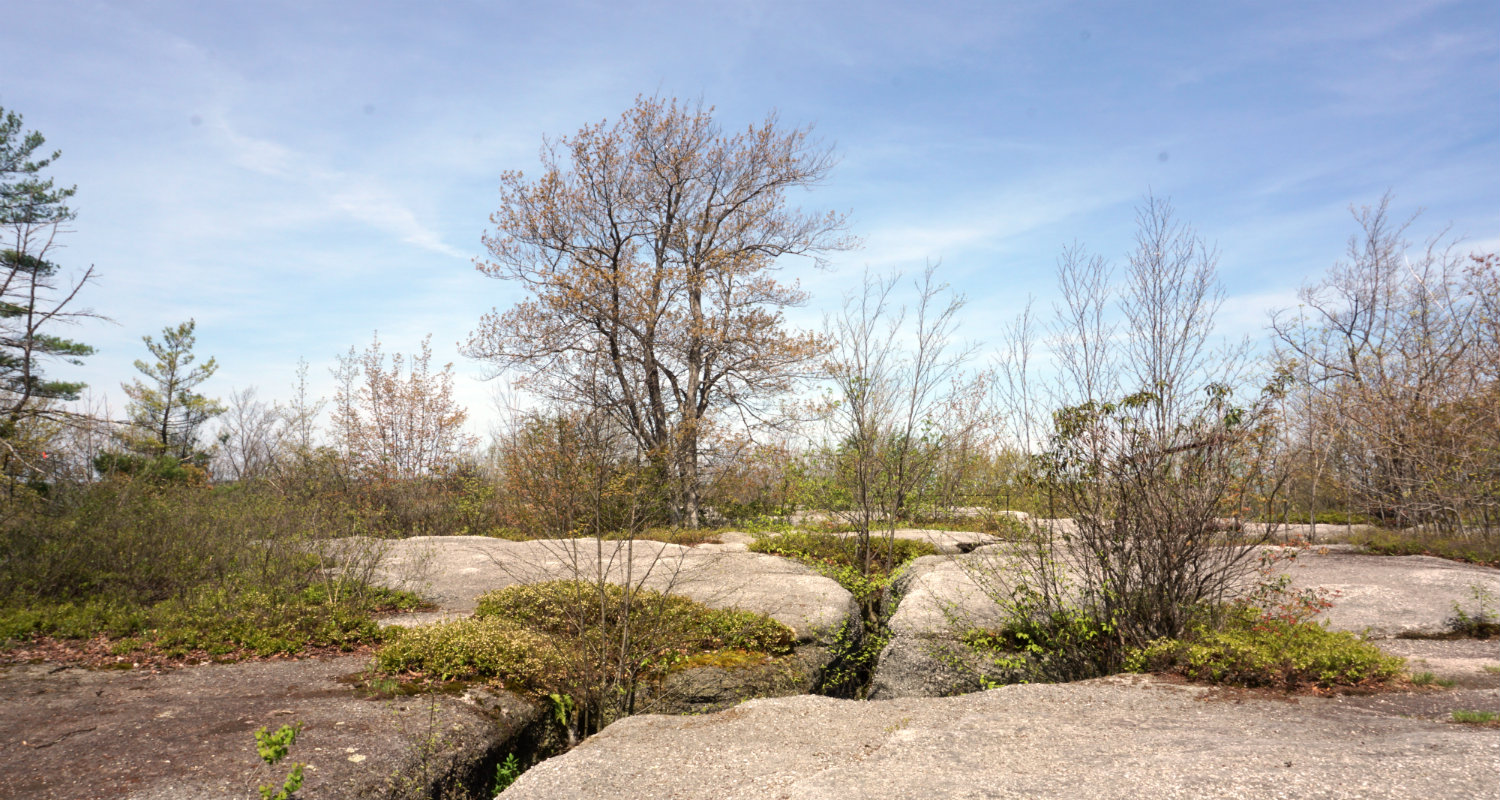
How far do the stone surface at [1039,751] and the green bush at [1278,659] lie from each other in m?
0.34

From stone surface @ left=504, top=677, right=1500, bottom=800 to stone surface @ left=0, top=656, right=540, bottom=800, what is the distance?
0.99 metres

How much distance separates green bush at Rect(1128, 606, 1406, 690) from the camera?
17.5 feet

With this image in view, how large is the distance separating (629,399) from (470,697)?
9623 millimetres

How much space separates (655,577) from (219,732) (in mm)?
4881

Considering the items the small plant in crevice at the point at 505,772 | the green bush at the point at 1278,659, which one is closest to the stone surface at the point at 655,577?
the small plant in crevice at the point at 505,772

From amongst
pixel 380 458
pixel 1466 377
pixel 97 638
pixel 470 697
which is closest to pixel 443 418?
pixel 380 458

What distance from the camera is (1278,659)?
537cm

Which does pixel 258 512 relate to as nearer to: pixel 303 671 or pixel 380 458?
pixel 303 671

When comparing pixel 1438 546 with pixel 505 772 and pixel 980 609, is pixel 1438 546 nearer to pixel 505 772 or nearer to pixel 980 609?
pixel 980 609

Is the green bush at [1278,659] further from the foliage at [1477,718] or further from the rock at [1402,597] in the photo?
the rock at [1402,597]

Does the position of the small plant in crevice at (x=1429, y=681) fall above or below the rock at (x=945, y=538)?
below

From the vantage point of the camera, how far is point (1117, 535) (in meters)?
6.45

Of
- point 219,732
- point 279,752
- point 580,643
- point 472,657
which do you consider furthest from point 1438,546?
point 219,732

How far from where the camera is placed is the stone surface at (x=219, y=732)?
4141 millimetres
